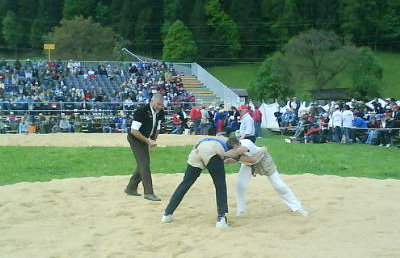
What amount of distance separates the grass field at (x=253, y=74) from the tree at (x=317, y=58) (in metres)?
5.17

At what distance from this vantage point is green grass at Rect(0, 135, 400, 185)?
1511 cm

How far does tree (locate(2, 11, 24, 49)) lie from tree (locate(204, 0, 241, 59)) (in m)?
25.5

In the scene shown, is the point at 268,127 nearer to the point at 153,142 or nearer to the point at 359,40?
the point at 153,142

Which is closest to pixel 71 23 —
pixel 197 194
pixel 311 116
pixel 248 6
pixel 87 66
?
pixel 87 66

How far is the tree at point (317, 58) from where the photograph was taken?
56.9 m

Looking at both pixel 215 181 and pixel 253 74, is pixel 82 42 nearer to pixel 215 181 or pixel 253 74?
pixel 253 74

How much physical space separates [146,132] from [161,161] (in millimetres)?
6492

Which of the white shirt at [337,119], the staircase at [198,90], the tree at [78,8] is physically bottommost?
the white shirt at [337,119]

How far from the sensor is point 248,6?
84.6 m

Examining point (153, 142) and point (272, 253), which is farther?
point (153, 142)

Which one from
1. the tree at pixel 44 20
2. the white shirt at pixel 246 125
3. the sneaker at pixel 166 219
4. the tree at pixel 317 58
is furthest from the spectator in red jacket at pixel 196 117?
the tree at pixel 44 20

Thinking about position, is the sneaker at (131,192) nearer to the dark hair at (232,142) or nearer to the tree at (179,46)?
the dark hair at (232,142)

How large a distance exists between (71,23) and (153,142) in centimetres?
5519

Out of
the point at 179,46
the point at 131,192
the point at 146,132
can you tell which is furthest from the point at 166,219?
the point at 179,46
